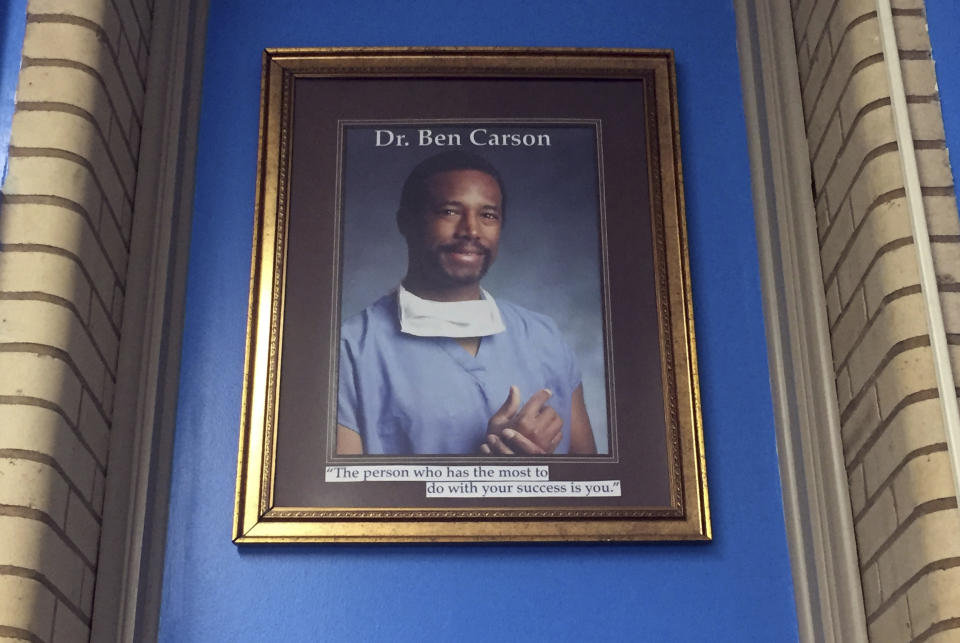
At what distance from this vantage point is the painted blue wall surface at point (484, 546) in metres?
2.18

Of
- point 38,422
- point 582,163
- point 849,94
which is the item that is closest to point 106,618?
point 38,422

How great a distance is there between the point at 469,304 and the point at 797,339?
58cm

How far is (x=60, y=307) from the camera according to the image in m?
1.92

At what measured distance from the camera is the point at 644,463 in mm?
2270

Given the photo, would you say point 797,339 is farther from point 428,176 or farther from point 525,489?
point 428,176

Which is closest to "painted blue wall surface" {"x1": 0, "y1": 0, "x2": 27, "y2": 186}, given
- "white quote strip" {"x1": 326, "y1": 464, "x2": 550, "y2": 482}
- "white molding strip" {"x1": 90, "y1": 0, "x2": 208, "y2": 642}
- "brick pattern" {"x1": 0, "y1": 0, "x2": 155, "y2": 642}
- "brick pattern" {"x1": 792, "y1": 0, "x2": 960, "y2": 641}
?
"brick pattern" {"x1": 0, "y1": 0, "x2": 155, "y2": 642}

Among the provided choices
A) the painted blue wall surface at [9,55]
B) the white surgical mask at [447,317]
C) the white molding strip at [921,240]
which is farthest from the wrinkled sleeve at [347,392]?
the white molding strip at [921,240]

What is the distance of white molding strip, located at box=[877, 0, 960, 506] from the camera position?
1.83 metres

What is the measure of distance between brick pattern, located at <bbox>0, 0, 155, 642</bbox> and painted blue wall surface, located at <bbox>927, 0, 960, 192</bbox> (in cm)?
131

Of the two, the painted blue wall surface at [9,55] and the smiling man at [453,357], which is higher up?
the painted blue wall surface at [9,55]

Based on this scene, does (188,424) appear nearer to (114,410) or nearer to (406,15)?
(114,410)

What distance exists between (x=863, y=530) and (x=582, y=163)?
0.86m

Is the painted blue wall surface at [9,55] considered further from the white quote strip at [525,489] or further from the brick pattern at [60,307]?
the white quote strip at [525,489]

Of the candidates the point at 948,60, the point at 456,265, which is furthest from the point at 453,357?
the point at 948,60
